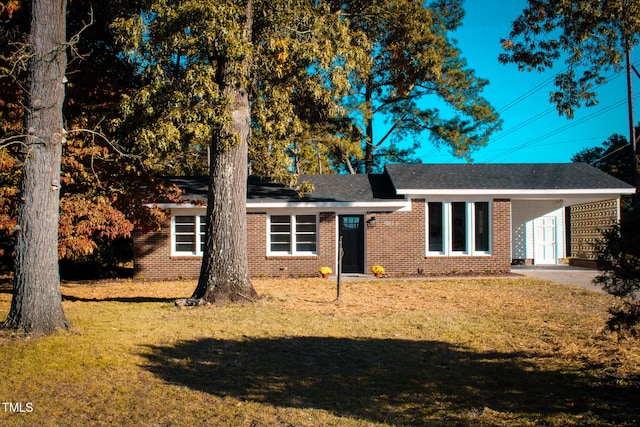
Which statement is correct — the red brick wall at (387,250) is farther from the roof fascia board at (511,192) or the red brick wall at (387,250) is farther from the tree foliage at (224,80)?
the tree foliage at (224,80)

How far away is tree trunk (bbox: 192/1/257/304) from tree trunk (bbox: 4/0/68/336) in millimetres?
3379

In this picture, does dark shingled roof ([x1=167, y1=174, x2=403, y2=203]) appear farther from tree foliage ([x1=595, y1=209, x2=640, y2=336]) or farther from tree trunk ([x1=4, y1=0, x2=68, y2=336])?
tree foliage ([x1=595, y1=209, x2=640, y2=336])

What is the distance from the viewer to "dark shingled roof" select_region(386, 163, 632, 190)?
61.2ft

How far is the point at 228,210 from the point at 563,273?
12.8 meters

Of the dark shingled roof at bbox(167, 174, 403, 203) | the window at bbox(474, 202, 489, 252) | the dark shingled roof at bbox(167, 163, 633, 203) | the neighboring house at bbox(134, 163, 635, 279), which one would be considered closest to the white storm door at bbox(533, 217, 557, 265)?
the dark shingled roof at bbox(167, 163, 633, 203)

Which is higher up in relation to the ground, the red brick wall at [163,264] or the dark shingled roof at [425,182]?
the dark shingled roof at [425,182]

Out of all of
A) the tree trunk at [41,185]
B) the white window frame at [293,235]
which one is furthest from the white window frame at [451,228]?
the tree trunk at [41,185]

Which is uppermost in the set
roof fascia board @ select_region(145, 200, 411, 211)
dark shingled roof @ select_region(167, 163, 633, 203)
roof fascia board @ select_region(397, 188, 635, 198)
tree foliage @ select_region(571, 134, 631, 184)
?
tree foliage @ select_region(571, 134, 631, 184)

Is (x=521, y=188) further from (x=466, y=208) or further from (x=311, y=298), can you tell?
(x=311, y=298)

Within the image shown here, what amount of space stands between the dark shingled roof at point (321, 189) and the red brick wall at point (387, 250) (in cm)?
66

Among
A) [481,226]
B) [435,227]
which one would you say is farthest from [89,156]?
[481,226]

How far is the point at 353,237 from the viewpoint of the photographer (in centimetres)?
1927

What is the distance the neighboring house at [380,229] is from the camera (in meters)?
18.6

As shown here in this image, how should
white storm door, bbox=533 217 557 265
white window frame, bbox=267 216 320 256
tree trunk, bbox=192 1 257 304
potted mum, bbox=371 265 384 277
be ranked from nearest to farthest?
1. tree trunk, bbox=192 1 257 304
2. potted mum, bbox=371 265 384 277
3. white window frame, bbox=267 216 320 256
4. white storm door, bbox=533 217 557 265
